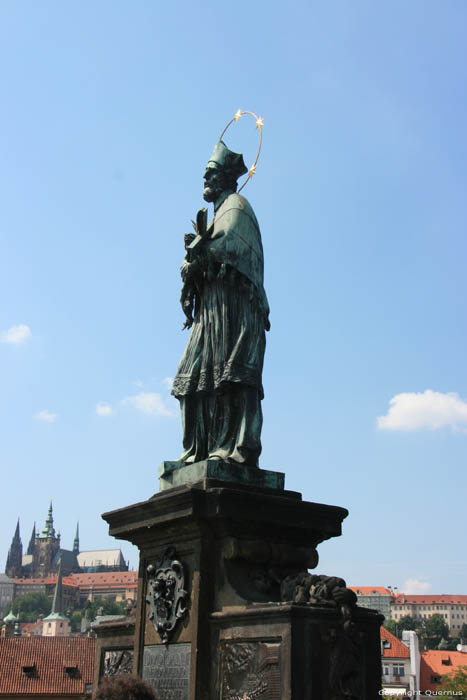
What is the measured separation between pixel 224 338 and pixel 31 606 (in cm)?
16686

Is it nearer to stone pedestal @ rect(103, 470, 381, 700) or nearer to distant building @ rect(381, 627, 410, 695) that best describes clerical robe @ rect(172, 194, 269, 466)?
stone pedestal @ rect(103, 470, 381, 700)

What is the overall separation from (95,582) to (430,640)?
80.9 metres

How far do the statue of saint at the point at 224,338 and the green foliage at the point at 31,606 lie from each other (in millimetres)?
163269

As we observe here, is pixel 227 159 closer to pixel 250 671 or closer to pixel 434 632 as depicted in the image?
pixel 250 671

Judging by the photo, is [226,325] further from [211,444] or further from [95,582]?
[95,582]

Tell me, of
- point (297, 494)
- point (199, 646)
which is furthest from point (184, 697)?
point (297, 494)

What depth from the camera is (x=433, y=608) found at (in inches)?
5817

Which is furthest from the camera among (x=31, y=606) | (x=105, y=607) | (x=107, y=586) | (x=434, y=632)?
(x=107, y=586)

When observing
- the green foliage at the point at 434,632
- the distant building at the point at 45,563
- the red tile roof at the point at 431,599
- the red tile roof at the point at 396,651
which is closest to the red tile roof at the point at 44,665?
→ the red tile roof at the point at 396,651

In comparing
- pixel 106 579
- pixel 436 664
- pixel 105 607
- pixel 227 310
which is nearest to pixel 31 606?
pixel 105 607

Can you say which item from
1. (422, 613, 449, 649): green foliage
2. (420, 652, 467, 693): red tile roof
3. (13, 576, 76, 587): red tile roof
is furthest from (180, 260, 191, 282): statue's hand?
(13, 576, 76, 587): red tile roof

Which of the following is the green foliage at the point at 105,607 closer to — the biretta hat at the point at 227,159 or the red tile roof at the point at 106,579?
the red tile roof at the point at 106,579

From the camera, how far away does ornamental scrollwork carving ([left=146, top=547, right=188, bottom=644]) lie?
6398mm

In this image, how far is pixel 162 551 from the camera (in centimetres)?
677
